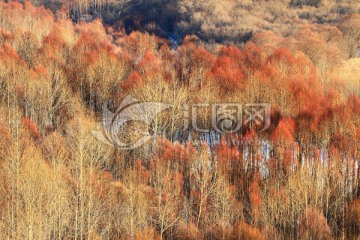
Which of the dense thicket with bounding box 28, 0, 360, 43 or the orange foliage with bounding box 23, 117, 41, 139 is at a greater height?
the dense thicket with bounding box 28, 0, 360, 43

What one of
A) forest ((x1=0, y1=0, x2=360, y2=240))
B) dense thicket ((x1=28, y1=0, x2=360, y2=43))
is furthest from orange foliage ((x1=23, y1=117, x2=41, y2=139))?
dense thicket ((x1=28, y1=0, x2=360, y2=43))

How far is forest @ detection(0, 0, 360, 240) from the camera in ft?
77.0

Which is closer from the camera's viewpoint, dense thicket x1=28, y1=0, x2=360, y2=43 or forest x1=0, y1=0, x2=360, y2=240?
forest x1=0, y1=0, x2=360, y2=240

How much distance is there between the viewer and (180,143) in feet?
114

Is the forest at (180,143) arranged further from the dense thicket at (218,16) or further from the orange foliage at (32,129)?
the dense thicket at (218,16)

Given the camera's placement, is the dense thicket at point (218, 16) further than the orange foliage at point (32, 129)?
Yes

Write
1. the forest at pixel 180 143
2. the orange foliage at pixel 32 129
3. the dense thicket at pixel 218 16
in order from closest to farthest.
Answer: the forest at pixel 180 143 → the orange foliage at pixel 32 129 → the dense thicket at pixel 218 16

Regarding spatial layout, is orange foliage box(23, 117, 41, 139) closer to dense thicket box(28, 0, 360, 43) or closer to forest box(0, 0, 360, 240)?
forest box(0, 0, 360, 240)

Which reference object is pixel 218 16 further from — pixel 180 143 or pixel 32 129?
pixel 32 129

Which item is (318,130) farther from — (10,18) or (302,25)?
(10,18)

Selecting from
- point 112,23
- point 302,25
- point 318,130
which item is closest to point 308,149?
point 318,130

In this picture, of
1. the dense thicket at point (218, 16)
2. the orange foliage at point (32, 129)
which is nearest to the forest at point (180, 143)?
the orange foliage at point (32, 129)

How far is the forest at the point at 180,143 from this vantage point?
23.5m

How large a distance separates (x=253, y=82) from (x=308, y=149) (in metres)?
→ 10.6
